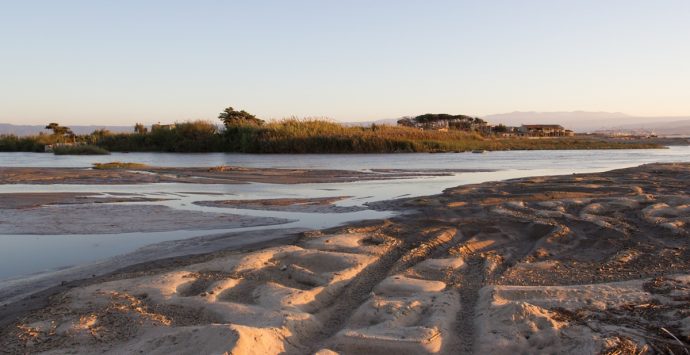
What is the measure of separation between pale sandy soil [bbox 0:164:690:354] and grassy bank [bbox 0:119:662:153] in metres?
24.4

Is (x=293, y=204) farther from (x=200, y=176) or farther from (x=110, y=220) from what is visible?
(x=200, y=176)

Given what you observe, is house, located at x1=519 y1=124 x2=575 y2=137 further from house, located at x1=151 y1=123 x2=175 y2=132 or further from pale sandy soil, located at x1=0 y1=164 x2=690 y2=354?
pale sandy soil, located at x1=0 y1=164 x2=690 y2=354

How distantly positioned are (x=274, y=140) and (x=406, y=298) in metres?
27.9

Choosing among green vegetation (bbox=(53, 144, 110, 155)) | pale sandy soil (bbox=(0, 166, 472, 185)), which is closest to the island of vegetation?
green vegetation (bbox=(53, 144, 110, 155))

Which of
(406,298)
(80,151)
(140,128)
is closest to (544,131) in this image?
(140,128)

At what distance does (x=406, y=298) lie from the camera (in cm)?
431

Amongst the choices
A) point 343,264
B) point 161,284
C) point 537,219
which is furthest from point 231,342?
→ point 537,219

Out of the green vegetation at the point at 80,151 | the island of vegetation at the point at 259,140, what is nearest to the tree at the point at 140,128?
the island of vegetation at the point at 259,140

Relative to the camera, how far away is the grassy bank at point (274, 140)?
1246 inches

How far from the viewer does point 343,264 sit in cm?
537

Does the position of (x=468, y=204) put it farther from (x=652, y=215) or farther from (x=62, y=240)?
(x=62, y=240)

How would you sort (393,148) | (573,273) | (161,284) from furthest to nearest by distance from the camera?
(393,148), (573,273), (161,284)

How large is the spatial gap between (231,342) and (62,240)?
15.1 ft

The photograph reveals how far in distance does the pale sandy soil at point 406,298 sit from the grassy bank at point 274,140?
2443 cm
